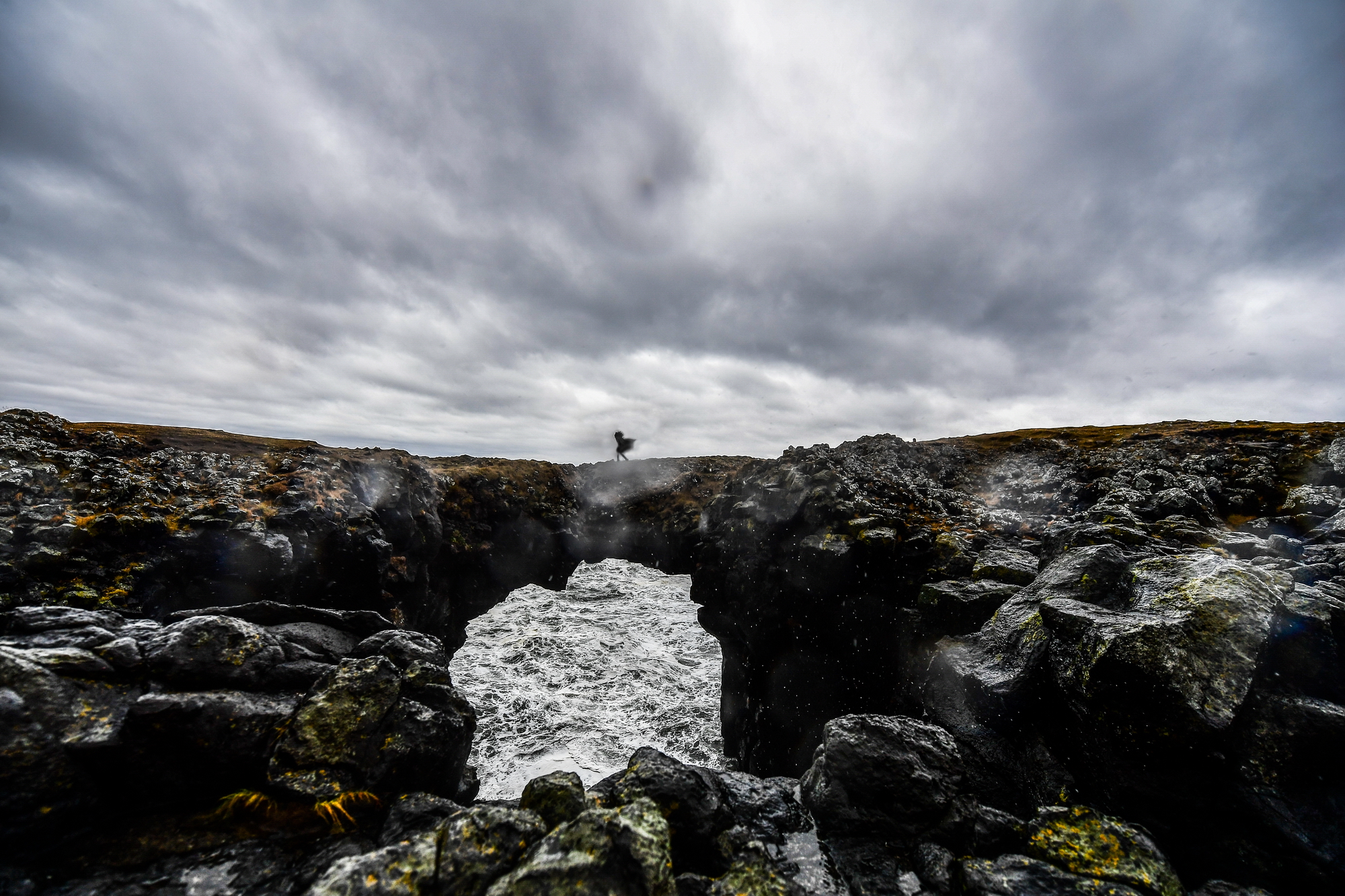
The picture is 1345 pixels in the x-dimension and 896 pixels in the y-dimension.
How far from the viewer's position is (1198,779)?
7629 millimetres

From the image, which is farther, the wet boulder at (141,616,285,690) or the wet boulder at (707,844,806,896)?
the wet boulder at (141,616,285,690)

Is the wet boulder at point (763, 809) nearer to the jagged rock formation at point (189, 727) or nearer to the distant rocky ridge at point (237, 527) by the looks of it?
the jagged rock formation at point (189, 727)

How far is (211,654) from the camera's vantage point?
9.51 metres

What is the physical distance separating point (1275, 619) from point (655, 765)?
11.8 meters

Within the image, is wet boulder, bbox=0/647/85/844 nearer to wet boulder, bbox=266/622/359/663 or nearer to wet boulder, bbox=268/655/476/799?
wet boulder, bbox=268/655/476/799

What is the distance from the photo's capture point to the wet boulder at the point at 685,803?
8.21 metres

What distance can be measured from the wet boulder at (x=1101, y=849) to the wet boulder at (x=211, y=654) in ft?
49.5

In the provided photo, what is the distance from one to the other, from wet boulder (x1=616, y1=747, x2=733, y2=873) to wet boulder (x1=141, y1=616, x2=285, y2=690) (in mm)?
8153

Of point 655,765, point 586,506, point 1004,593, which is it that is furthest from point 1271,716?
point 586,506

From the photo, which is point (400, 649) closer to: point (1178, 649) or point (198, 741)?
point (198, 741)

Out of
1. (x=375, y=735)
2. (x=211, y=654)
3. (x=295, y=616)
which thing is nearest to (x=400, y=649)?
(x=375, y=735)

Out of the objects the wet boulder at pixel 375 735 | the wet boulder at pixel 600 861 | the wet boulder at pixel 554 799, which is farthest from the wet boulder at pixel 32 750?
the wet boulder at pixel 600 861

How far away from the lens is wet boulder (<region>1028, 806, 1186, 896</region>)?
6.68 meters

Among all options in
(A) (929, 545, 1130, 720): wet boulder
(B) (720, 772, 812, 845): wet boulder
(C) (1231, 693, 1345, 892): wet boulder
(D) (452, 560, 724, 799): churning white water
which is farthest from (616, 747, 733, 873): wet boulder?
(D) (452, 560, 724, 799): churning white water
